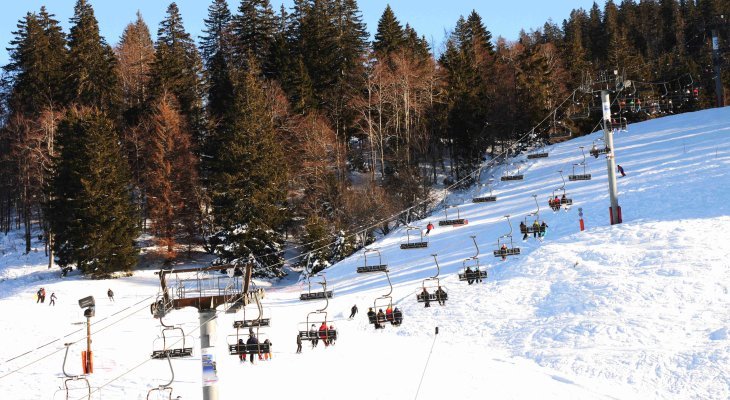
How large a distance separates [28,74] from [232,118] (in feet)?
79.0

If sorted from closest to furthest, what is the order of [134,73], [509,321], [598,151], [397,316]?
[397,316], [509,321], [598,151], [134,73]

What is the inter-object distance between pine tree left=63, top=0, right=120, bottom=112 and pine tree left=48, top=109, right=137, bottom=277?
42.1 ft

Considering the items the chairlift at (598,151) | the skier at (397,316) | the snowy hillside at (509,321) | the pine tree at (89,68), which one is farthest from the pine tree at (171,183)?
the chairlift at (598,151)

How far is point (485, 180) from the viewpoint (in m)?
59.5

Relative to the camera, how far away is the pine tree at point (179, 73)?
61.8 metres

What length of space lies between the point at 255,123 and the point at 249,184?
514 centimetres

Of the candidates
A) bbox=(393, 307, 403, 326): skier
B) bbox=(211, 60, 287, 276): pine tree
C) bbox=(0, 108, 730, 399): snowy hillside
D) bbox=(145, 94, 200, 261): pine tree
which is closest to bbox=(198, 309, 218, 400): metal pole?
bbox=(0, 108, 730, 399): snowy hillside

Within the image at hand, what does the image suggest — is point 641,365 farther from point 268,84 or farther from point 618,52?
point 618,52

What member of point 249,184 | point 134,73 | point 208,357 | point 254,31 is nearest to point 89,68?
point 134,73

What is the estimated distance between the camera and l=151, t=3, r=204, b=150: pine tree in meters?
61.8

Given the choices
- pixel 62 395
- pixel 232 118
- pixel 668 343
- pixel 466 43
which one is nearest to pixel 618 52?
pixel 466 43

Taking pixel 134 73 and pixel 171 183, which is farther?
pixel 134 73

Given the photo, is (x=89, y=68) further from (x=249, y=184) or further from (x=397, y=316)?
(x=397, y=316)

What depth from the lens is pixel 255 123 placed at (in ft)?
170
